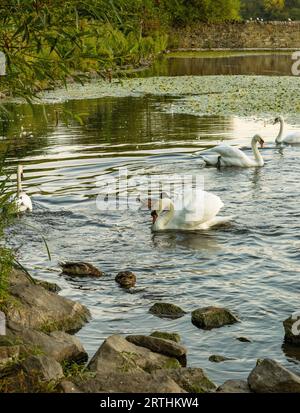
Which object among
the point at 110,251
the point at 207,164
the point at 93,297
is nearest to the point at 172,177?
the point at 207,164

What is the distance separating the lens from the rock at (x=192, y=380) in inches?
267

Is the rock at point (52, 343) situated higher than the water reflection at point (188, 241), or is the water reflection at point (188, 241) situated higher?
the rock at point (52, 343)

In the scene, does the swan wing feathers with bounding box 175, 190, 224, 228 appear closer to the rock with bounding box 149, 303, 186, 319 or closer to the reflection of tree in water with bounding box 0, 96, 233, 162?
the rock with bounding box 149, 303, 186, 319

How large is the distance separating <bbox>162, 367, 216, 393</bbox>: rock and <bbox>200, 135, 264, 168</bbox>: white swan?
35.2ft

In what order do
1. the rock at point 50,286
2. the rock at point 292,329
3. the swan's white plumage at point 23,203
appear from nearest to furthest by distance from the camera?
the rock at point 292,329
the rock at point 50,286
the swan's white plumage at point 23,203

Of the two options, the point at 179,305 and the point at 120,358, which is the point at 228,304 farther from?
the point at 120,358

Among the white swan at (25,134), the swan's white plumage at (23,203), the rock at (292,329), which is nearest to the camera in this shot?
the rock at (292,329)

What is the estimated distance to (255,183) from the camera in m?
15.8

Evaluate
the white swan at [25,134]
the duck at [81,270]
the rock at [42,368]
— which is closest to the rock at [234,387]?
the rock at [42,368]

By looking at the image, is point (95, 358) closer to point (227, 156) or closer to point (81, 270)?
point (81, 270)

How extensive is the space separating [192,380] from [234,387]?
377mm

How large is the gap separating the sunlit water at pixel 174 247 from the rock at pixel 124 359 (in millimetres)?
431

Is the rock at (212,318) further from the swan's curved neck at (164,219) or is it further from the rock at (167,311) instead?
the swan's curved neck at (164,219)

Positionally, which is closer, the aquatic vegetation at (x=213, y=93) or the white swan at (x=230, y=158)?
the white swan at (x=230, y=158)
